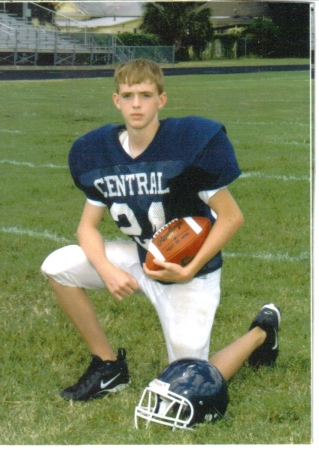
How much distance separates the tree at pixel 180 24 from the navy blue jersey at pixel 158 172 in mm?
1007

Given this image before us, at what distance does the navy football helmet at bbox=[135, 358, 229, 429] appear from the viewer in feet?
8.37

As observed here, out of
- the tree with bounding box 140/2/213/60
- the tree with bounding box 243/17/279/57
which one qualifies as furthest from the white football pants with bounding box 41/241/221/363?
the tree with bounding box 243/17/279/57

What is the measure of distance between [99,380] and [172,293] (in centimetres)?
44

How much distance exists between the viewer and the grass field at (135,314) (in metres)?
2.61

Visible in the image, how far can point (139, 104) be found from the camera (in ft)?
9.19

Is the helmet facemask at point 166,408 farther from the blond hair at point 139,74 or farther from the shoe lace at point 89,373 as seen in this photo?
the blond hair at point 139,74

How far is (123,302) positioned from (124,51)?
18.2 ft

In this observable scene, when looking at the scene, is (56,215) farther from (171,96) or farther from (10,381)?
(171,96)

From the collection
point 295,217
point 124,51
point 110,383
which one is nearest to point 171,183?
point 110,383

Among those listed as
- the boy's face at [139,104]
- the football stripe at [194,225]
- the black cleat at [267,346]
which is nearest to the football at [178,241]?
the football stripe at [194,225]

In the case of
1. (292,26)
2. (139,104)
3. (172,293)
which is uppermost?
(292,26)

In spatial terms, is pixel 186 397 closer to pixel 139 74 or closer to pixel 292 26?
pixel 139 74

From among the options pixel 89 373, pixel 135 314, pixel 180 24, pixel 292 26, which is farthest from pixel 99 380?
pixel 180 24

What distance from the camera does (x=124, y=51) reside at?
8.82m
